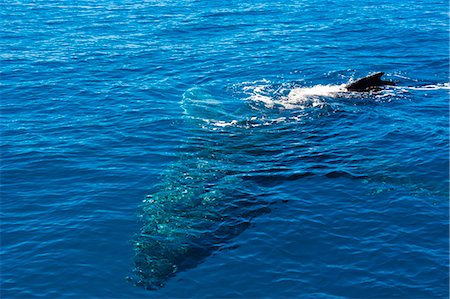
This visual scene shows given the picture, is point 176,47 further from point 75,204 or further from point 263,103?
point 75,204

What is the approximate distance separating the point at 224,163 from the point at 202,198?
3.62 metres

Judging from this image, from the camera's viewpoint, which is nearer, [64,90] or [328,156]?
[328,156]

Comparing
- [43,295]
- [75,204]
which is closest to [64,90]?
[75,204]

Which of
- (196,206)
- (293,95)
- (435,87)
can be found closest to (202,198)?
(196,206)

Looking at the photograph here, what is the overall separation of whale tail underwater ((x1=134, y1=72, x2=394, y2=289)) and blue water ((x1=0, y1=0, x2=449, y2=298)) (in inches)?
3.7

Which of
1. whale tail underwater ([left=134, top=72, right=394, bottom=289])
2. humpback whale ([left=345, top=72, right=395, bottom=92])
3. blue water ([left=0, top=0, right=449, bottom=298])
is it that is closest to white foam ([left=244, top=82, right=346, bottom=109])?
blue water ([left=0, top=0, right=449, bottom=298])

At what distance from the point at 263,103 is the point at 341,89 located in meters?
5.47

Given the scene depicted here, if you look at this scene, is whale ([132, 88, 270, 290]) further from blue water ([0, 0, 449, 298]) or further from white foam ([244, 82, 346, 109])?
white foam ([244, 82, 346, 109])

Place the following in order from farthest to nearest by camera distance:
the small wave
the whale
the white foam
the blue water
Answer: the small wave
the white foam
the whale
the blue water

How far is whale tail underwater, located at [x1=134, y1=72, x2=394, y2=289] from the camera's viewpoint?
76.7ft

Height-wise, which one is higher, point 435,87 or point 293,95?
point 293,95

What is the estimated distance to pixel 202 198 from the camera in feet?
88.9

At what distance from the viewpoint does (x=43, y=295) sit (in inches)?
842

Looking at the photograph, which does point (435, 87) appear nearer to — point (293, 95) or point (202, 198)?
point (293, 95)
